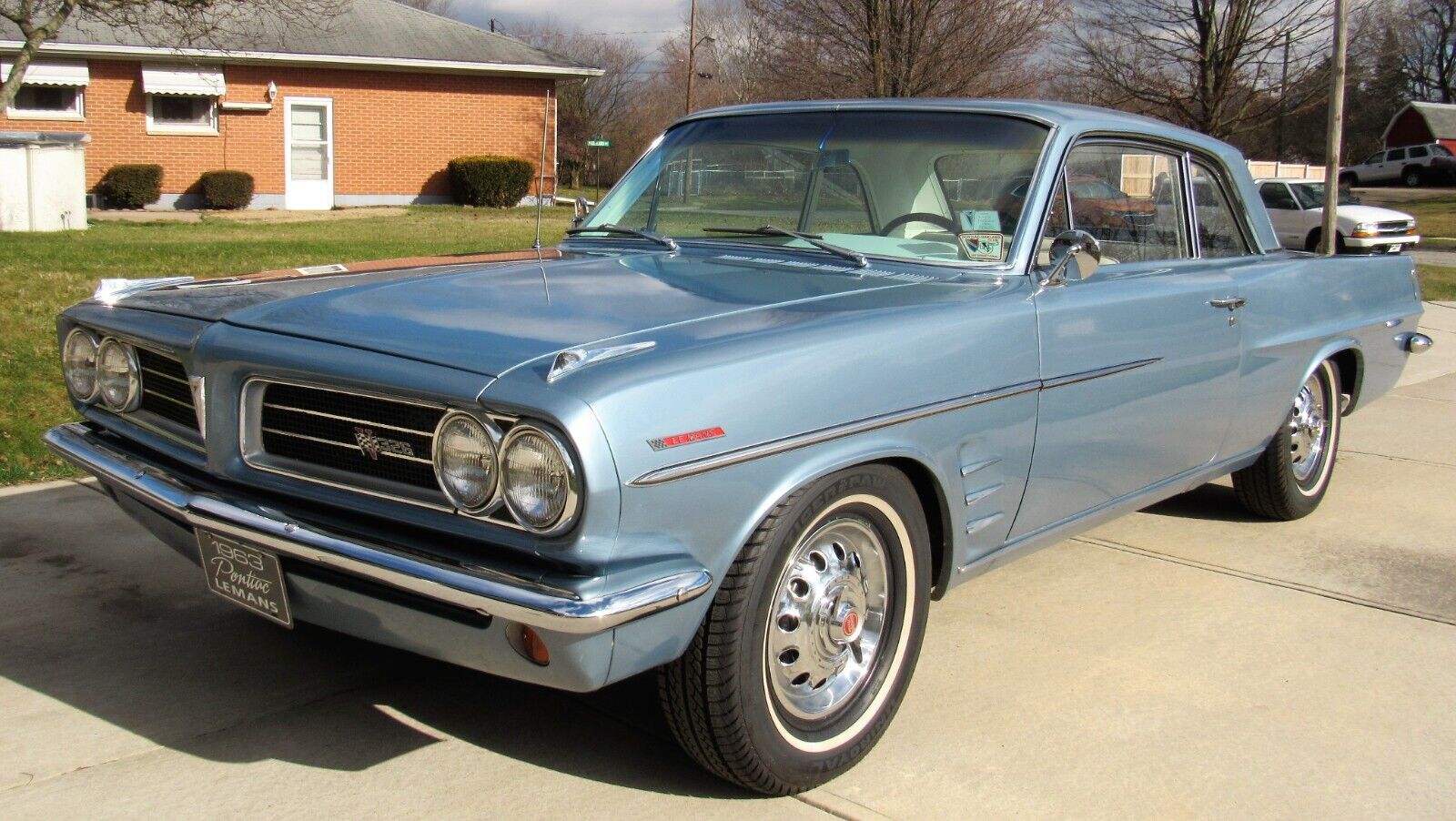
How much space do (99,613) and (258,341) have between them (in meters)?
1.57

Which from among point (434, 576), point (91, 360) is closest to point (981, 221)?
point (434, 576)

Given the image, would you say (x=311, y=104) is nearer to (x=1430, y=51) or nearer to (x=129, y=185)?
(x=129, y=185)

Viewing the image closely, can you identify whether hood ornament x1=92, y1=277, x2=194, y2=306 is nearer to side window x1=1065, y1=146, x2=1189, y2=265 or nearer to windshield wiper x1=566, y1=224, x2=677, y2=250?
windshield wiper x1=566, y1=224, x2=677, y2=250

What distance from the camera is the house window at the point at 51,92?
2234cm

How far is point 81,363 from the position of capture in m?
3.62

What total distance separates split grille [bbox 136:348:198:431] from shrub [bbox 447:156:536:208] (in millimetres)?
22090

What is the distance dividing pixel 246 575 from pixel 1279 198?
23.1 m

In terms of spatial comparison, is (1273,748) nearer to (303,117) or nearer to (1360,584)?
(1360,584)

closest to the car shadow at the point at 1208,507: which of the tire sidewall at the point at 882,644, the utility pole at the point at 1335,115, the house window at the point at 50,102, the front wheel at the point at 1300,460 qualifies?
the front wheel at the point at 1300,460

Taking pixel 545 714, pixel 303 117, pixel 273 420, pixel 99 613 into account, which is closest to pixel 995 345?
pixel 545 714

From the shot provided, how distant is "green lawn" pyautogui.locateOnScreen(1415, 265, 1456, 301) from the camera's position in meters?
16.4

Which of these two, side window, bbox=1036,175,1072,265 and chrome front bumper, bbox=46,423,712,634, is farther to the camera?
side window, bbox=1036,175,1072,265

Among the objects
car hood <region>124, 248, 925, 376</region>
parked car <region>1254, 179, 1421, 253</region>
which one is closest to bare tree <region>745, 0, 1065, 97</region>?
parked car <region>1254, 179, 1421, 253</region>

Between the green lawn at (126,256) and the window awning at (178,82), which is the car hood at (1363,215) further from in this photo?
the window awning at (178,82)
